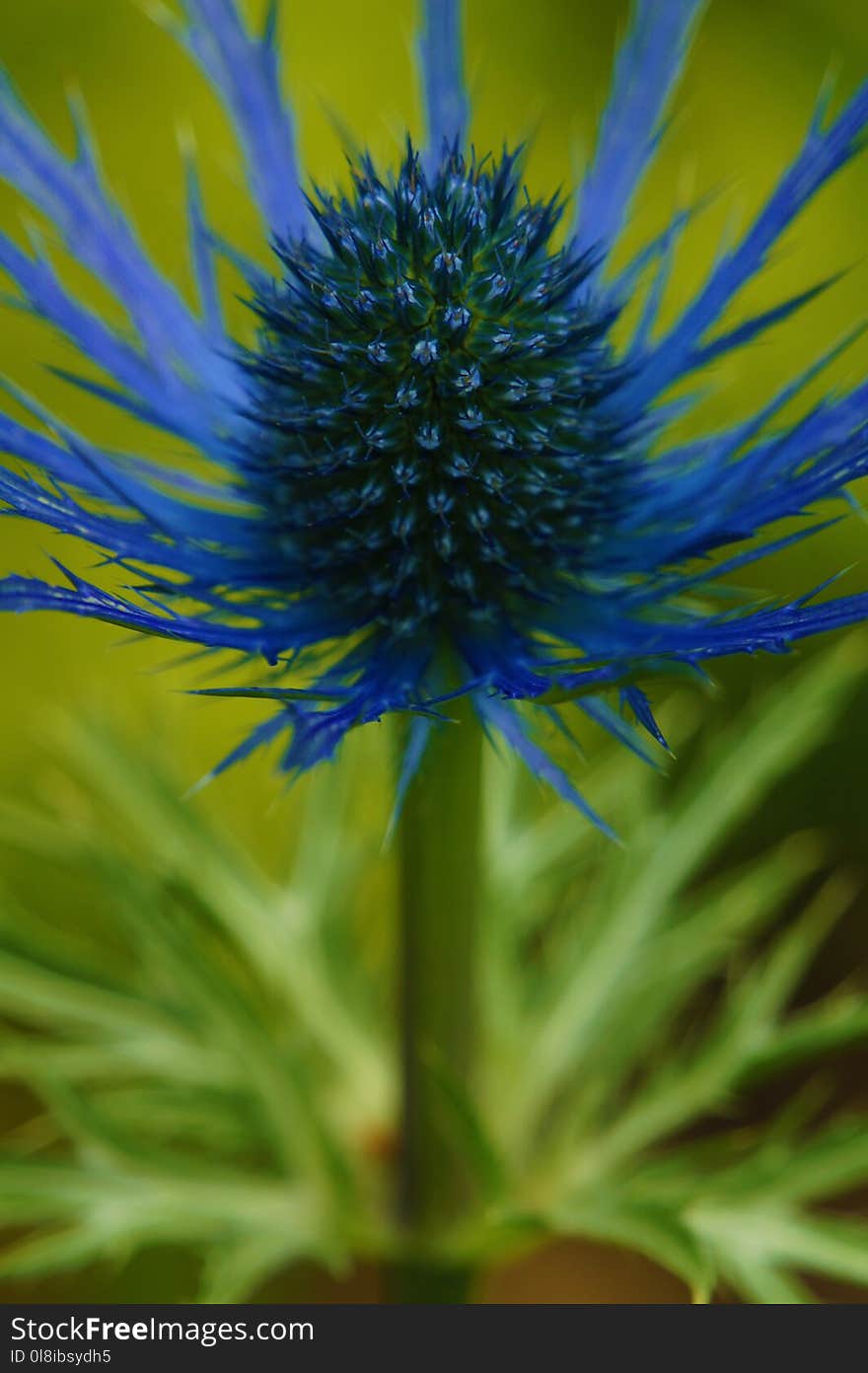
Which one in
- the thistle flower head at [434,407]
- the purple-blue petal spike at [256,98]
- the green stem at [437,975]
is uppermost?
the purple-blue petal spike at [256,98]

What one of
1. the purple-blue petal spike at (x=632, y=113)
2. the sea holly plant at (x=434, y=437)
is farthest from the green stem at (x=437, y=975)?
the purple-blue petal spike at (x=632, y=113)

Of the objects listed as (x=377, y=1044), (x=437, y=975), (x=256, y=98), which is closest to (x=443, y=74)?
(x=256, y=98)

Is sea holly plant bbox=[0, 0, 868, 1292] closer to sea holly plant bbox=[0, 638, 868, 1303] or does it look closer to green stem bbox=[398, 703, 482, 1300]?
green stem bbox=[398, 703, 482, 1300]

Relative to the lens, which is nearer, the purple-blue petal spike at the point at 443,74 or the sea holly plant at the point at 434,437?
the sea holly plant at the point at 434,437

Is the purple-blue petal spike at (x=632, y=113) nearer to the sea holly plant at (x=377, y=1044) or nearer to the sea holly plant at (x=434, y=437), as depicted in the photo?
the sea holly plant at (x=434, y=437)

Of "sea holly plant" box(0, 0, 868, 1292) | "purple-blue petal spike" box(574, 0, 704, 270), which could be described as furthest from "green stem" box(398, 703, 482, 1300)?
"purple-blue petal spike" box(574, 0, 704, 270)

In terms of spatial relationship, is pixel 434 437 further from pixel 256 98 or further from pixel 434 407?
pixel 256 98

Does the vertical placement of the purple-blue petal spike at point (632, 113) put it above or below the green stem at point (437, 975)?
above

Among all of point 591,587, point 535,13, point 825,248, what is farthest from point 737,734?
point 535,13
